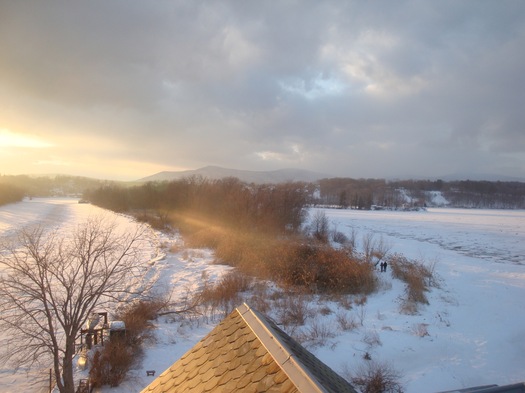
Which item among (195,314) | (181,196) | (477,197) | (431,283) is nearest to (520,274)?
(431,283)

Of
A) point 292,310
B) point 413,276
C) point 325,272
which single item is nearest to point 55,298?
point 292,310

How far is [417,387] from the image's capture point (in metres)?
9.43

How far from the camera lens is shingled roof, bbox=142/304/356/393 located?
254 cm

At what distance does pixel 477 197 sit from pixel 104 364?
5711 inches

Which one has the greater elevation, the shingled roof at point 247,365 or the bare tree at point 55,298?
the shingled roof at point 247,365

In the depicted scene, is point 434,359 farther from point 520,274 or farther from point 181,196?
point 181,196

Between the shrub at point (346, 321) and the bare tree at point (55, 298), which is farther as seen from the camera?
the shrub at point (346, 321)

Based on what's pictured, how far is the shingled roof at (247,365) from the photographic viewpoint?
8.34 feet

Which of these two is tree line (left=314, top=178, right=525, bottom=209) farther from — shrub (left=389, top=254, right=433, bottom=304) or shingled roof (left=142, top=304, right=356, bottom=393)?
shingled roof (left=142, top=304, right=356, bottom=393)

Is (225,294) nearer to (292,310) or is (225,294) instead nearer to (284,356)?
(292,310)

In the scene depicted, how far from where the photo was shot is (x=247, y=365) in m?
2.92

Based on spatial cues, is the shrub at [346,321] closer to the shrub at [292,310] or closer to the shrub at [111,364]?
the shrub at [292,310]

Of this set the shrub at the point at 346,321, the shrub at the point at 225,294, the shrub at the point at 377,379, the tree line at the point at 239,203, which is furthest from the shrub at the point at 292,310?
the tree line at the point at 239,203

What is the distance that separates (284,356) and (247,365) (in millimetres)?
420
